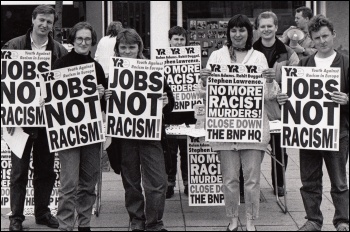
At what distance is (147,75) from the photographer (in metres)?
6.47

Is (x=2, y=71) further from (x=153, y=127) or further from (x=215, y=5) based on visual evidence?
(x=215, y=5)

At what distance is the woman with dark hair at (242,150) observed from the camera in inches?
253

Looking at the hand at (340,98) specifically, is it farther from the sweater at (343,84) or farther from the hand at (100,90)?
the hand at (100,90)

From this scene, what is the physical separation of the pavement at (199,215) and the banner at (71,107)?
988mm

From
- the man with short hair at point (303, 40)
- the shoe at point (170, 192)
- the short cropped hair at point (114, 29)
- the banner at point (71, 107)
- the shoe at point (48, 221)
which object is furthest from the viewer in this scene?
the short cropped hair at point (114, 29)

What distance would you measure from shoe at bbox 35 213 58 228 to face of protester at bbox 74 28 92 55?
1.65 meters

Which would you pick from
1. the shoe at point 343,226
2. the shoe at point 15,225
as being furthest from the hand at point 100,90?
the shoe at point 343,226

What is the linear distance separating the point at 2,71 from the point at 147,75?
4.44 ft

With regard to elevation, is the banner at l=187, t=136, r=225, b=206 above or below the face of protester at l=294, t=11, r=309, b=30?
below

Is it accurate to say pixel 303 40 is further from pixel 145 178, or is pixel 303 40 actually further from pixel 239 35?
pixel 145 178

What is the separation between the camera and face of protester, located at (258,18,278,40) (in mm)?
7387

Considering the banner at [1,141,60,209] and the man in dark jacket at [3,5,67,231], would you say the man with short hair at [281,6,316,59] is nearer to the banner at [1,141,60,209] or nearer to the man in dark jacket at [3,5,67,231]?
the man in dark jacket at [3,5,67,231]

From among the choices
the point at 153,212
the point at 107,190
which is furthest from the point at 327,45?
the point at 107,190

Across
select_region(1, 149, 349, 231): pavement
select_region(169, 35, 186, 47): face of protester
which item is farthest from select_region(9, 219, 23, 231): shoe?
select_region(169, 35, 186, 47): face of protester
